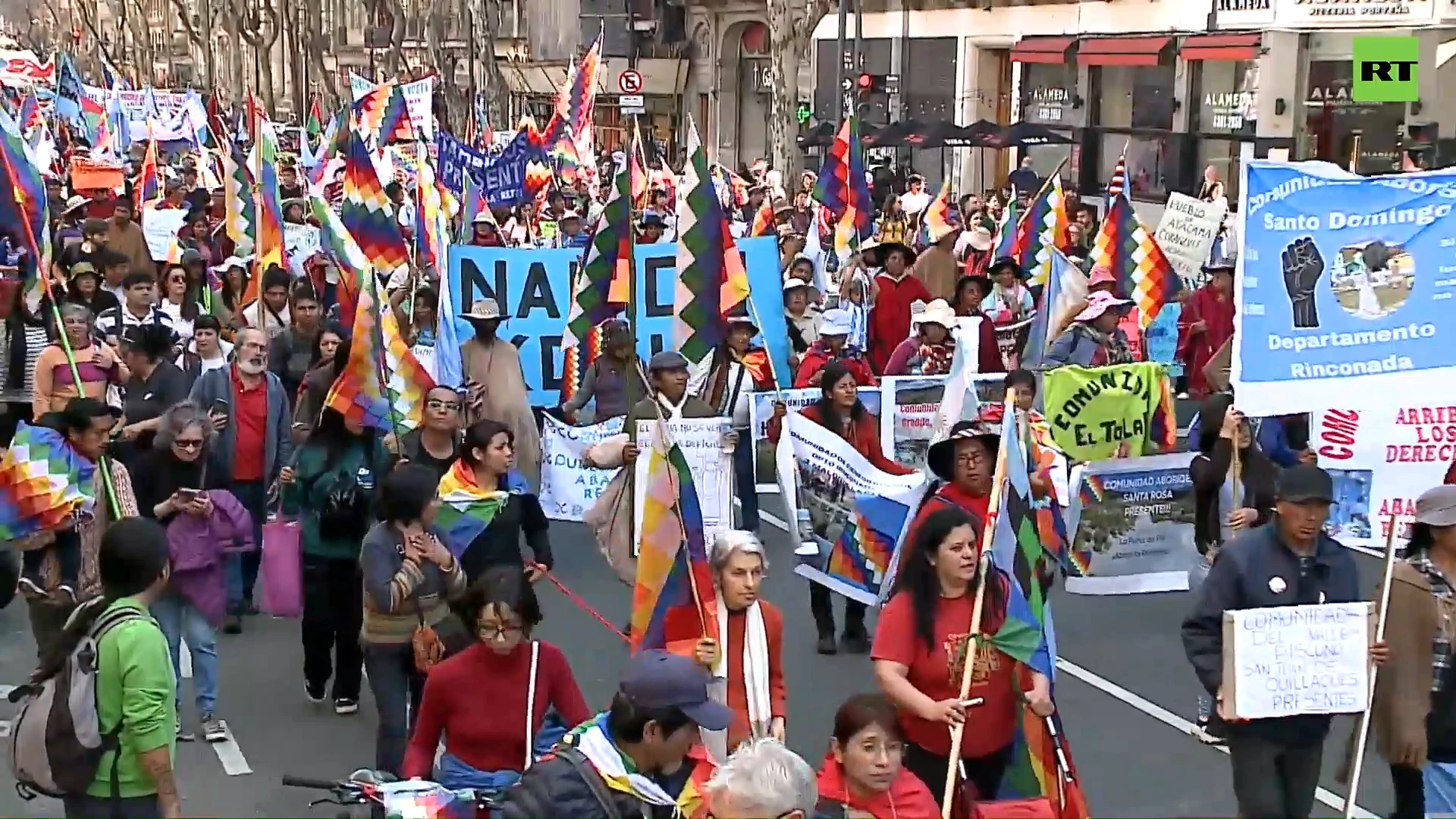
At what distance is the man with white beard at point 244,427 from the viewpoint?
9.20 meters

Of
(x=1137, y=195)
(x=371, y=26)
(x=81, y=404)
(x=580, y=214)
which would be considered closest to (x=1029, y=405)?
(x=81, y=404)

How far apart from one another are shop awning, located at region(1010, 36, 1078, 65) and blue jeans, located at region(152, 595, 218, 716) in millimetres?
30929

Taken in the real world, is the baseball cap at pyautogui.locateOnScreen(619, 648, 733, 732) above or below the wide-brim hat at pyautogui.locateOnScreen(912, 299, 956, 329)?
below

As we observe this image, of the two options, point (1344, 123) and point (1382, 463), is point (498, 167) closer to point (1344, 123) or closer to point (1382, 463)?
point (1382, 463)

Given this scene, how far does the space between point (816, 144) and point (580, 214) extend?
17267mm

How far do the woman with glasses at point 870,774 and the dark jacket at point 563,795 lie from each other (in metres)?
0.60

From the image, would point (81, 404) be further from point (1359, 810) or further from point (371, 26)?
point (371, 26)

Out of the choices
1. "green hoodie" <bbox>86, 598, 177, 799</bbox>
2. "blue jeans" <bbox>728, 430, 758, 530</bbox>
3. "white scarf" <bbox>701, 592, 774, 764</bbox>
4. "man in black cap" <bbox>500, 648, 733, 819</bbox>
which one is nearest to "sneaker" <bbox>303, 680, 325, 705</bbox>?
"blue jeans" <bbox>728, 430, 758, 530</bbox>

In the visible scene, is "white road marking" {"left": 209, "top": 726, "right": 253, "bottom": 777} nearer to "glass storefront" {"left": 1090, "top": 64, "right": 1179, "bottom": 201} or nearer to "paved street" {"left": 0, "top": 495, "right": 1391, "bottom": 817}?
"paved street" {"left": 0, "top": 495, "right": 1391, "bottom": 817}

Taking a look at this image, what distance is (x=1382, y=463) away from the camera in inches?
349

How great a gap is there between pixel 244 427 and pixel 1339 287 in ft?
17.9

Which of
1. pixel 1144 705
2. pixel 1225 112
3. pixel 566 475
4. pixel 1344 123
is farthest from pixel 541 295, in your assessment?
pixel 1225 112

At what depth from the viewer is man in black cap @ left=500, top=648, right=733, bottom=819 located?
4230mm

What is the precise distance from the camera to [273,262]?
534 inches
